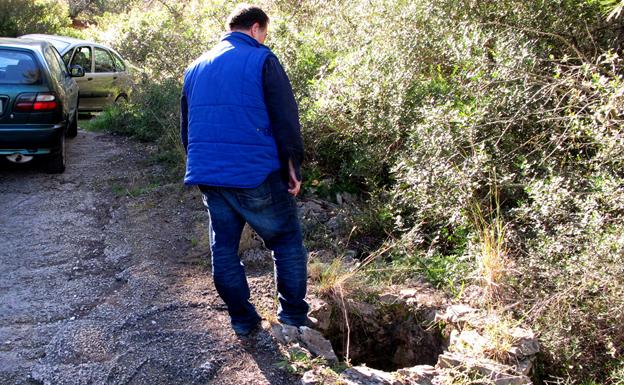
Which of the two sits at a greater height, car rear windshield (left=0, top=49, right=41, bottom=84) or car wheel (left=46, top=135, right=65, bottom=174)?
car rear windshield (left=0, top=49, right=41, bottom=84)

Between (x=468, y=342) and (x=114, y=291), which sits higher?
(x=468, y=342)

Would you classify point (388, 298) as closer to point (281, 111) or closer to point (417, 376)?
point (417, 376)

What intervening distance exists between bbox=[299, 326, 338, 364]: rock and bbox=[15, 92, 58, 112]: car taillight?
16.4 feet

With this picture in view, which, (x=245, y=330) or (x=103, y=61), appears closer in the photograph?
(x=245, y=330)

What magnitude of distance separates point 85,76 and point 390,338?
31.8 feet

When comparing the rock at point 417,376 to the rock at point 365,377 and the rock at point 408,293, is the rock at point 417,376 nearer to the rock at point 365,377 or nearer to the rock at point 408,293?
the rock at point 365,377

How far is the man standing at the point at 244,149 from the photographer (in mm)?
3617

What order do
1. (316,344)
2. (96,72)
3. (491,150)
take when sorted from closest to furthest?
(316,344) < (491,150) < (96,72)

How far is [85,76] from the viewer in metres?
12.5

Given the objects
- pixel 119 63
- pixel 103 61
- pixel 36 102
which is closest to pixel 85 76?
pixel 103 61

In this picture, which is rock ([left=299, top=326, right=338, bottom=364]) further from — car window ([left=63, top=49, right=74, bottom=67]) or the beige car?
car window ([left=63, top=49, right=74, bottom=67])

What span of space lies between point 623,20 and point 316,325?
13.7 feet

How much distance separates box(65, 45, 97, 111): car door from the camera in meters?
12.4

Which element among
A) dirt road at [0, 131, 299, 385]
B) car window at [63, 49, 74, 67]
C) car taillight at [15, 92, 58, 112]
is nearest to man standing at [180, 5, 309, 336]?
dirt road at [0, 131, 299, 385]
